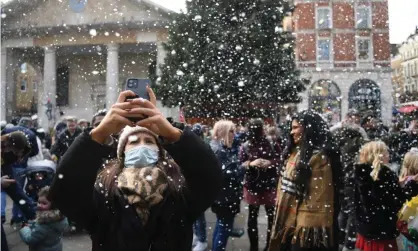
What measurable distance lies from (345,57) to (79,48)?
17864 millimetres

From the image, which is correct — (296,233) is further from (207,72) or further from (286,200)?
(207,72)

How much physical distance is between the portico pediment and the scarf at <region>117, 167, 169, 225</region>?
25088mm

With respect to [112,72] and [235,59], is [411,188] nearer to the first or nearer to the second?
[235,59]

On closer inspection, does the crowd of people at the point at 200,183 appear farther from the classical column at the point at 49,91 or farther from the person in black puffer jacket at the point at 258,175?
the classical column at the point at 49,91

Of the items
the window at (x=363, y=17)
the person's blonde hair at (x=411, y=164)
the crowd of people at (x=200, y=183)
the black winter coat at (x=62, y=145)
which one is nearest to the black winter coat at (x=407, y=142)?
the crowd of people at (x=200, y=183)

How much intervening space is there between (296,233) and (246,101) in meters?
14.3

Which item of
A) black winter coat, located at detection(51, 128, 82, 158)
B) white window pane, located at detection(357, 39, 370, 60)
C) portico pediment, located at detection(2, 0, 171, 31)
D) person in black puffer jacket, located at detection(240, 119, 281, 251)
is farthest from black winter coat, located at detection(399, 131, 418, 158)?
white window pane, located at detection(357, 39, 370, 60)

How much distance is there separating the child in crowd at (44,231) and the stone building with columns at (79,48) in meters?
20.3

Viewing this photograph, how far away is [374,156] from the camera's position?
4180 mm

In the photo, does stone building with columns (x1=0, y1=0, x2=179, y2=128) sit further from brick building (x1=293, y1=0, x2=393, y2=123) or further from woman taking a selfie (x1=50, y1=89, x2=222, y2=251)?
woman taking a selfie (x1=50, y1=89, x2=222, y2=251)

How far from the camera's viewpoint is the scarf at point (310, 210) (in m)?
3.31

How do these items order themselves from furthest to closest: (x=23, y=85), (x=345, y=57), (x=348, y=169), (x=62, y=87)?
1. (x=23, y=85)
2. (x=62, y=87)
3. (x=345, y=57)
4. (x=348, y=169)

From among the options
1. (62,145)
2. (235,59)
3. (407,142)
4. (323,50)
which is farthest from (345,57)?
(62,145)

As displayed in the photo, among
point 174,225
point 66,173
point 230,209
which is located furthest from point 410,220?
point 66,173
